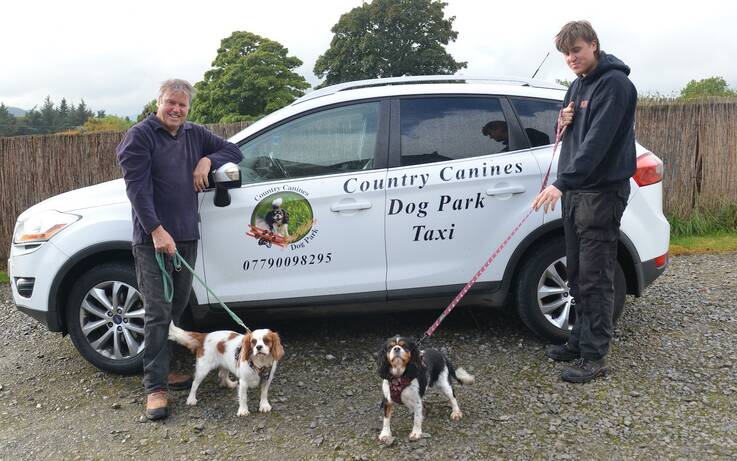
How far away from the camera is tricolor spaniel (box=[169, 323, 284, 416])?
3.52 m

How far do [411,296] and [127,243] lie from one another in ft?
6.40

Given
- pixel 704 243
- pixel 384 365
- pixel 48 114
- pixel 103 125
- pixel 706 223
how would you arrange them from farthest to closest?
pixel 48 114 → pixel 103 125 → pixel 706 223 → pixel 704 243 → pixel 384 365

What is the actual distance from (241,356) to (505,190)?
204 cm

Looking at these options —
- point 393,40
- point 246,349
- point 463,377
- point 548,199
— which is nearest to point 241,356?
point 246,349

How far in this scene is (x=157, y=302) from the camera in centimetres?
366

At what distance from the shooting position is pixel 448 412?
140 inches

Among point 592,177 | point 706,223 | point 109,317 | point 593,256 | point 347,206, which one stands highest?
point 592,177

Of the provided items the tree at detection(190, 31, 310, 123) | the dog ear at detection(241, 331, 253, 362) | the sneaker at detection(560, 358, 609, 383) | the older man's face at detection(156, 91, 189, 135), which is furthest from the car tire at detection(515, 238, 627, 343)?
the tree at detection(190, 31, 310, 123)

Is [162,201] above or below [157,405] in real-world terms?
above

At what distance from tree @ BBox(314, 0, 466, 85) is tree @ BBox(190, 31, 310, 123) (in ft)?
11.4

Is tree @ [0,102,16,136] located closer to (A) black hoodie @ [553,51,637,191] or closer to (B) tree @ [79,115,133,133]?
(B) tree @ [79,115,133,133]

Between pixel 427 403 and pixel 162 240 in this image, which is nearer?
pixel 162 240

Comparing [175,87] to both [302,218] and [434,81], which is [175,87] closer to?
[302,218]

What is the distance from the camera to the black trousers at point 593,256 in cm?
359
